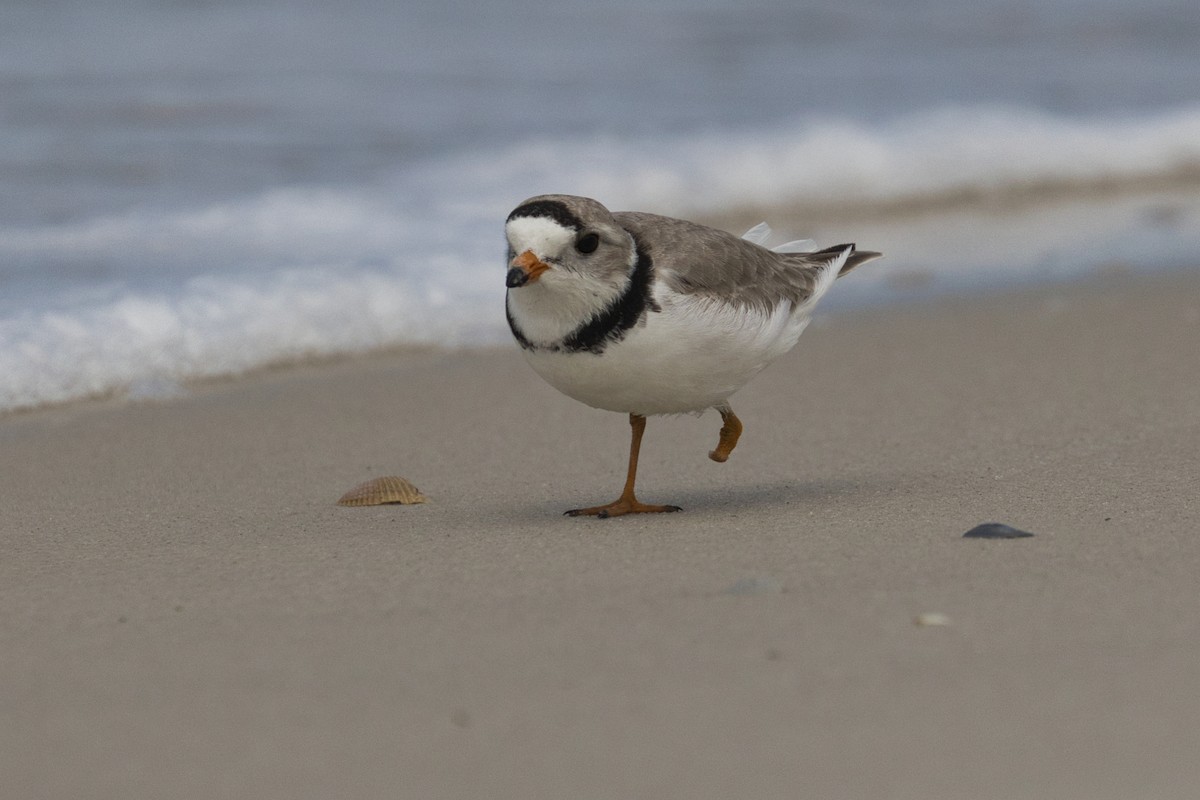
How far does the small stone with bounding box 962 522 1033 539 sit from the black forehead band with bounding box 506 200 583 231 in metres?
1.30

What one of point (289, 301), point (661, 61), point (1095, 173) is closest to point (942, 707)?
point (289, 301)

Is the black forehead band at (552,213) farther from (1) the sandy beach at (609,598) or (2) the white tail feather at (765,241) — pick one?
(2) the white tail feather at (765,241)

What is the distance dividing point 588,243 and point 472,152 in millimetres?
7146

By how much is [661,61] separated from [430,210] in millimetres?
5952

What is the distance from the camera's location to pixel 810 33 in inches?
668

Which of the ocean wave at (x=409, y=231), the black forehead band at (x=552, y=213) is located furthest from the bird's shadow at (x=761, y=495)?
the ocean wave at (x=409, y=231)

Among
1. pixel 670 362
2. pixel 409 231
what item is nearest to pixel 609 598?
pixel 670 362

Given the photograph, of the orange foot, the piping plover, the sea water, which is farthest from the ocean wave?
the piping plover

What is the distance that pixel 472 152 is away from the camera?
11258 millimetres

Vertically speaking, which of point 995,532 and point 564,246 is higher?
point 564,246

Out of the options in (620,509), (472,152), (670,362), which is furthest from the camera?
(472,152)

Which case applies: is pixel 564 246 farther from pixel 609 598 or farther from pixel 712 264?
pixel 609 598

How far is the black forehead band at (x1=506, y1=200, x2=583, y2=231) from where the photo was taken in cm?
426

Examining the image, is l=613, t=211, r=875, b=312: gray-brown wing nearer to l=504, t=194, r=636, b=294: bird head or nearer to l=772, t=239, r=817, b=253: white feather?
l=504, t=194, r=636, b=294: bird head
